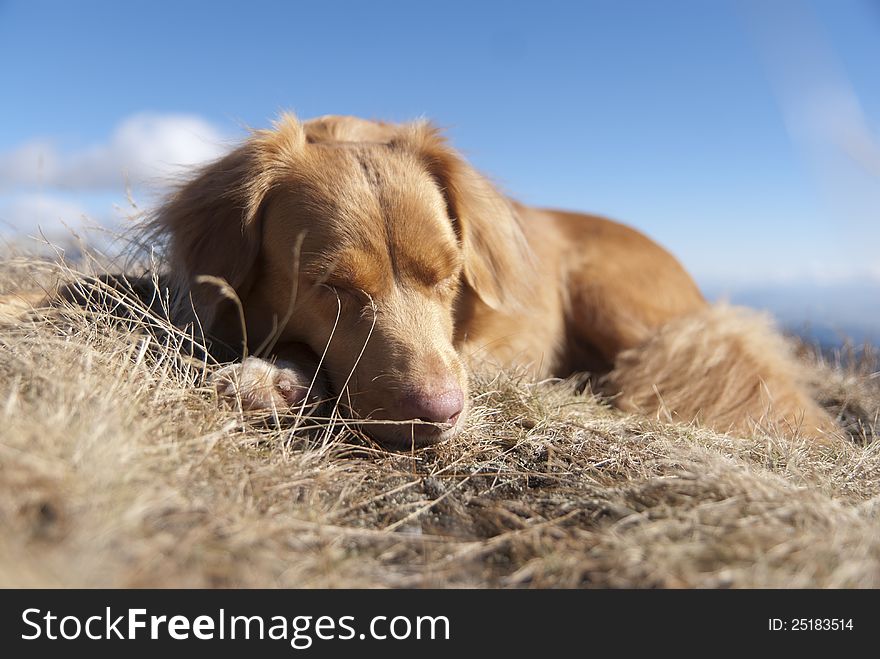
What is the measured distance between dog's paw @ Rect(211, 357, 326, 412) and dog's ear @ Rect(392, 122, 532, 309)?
118 cm

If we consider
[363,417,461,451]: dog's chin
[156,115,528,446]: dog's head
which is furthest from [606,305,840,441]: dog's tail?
[363,417,461,451]: dog's chin

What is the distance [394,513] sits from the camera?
223 cm

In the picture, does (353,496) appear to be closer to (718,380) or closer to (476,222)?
(476,222)

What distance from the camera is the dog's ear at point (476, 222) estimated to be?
3.61 meters

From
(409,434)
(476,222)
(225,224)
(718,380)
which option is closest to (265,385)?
(409,434)

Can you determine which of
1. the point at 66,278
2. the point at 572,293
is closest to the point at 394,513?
the point at 66,278

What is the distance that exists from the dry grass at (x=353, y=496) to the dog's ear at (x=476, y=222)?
83 cm

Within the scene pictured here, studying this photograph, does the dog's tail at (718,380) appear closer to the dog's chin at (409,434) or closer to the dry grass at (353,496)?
the dry grass at (353,496)

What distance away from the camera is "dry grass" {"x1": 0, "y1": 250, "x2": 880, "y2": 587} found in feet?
5.06

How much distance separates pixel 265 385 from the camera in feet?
8.97

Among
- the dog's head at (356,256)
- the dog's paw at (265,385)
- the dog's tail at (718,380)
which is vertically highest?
the dog's head at (356,256)

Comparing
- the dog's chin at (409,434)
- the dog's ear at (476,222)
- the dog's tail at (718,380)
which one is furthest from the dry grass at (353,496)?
the dog's ear at (476,222)
